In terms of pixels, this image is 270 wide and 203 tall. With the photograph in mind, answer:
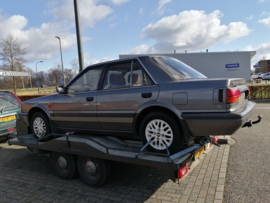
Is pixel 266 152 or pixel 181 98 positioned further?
pixel 266 152

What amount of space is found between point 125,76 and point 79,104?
1066mm

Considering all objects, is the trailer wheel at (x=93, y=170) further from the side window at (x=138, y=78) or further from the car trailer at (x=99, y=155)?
the side window at (x=138, y=78)

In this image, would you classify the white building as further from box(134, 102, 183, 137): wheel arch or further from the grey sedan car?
box(134, 102, 183, 137): wheel arch

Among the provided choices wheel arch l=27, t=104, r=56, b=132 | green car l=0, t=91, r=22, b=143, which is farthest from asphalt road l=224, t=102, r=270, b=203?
green car l=0, t=91, r=22, b=143

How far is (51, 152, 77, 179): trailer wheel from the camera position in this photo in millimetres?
4059

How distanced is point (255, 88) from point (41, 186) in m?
14.0

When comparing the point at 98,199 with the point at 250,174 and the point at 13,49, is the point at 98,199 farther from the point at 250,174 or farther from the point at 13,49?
the point at 13,49

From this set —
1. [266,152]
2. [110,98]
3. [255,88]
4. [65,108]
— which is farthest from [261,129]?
[255,88]

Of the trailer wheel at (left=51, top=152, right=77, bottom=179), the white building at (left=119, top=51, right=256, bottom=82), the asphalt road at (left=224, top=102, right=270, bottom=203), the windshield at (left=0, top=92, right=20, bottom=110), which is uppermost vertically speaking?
the white building at (left=119, top=51, right=256, bottom=82)

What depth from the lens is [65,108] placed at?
4328 mm

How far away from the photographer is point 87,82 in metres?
4.20

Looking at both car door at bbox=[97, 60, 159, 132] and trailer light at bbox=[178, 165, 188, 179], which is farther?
car door at bbox=[97, 60, 159, 132]

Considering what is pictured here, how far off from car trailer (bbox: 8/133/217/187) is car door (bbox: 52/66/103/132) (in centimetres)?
32

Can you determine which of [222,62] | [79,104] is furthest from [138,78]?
[222,62]
